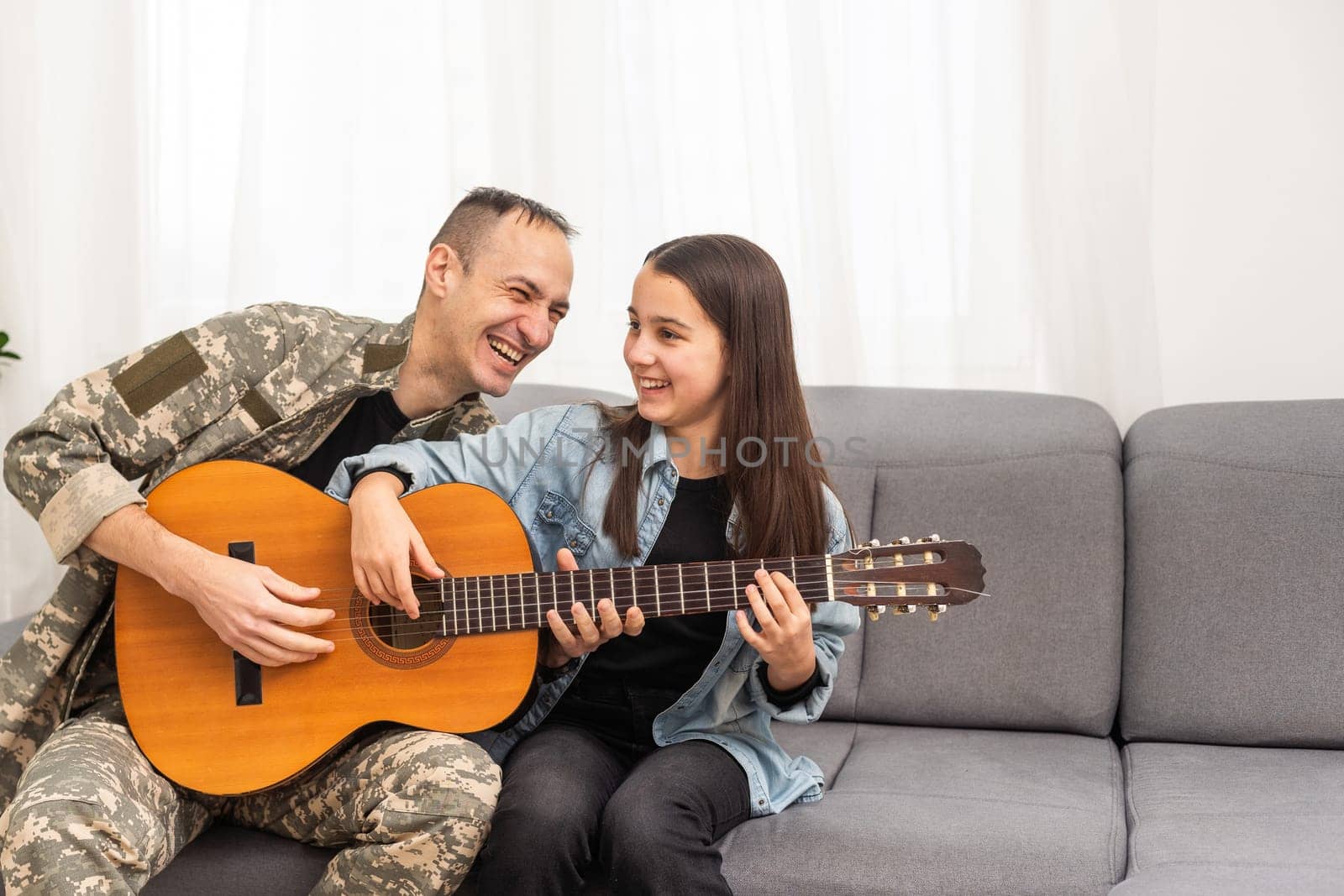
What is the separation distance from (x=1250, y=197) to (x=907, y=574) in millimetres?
1335

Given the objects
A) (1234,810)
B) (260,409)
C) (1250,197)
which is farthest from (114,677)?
(1250,197)

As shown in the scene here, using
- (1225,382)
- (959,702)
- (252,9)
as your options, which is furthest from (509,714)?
(252,9)

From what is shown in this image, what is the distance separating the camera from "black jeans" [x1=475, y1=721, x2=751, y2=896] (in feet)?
4.67

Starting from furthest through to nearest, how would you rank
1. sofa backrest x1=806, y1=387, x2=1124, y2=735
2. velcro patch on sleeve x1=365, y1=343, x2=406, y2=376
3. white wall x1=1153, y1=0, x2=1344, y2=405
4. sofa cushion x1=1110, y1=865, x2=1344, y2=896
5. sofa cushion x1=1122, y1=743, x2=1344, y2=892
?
1. white wall x1=1153, y1=0, x2=1344, y2=405
2. sofa backrest x1=806, y1=387, x2=1124, y2=735
3. velcro patch on sleeve x1=365, y1=343, x2=406, y2=376
4. sofa cushion x1=1122, y1=743, x2=1344, y2=892
5. sofa cushion x1=1110, y1=865, x2=1344, y2=896

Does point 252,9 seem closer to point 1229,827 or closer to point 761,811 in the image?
point 761,811

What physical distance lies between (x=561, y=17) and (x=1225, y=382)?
5.20ft

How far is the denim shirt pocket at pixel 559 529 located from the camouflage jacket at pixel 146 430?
281 mm

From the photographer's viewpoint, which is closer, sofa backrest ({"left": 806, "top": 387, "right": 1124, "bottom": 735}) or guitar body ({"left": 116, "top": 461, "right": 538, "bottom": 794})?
guitar body ({"left": 116, "top": 461, "right": 538, "bottom": 794})

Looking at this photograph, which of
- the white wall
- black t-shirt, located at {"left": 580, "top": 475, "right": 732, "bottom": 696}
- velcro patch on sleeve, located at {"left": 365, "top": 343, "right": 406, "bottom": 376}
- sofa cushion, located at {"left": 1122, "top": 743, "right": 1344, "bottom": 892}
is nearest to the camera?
sofa cushion, located at {"left": 1122, "top": 743, "right": 1344, "bottom": 892}

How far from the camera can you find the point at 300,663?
1.59 m

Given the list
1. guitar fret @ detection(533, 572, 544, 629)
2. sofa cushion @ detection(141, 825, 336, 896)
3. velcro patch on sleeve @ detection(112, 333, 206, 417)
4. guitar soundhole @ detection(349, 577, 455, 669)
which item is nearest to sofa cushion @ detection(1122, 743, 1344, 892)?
guitar fret @ detection(533, 572, 544, 629)

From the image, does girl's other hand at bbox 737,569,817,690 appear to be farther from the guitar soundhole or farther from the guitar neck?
the guitar soundhole

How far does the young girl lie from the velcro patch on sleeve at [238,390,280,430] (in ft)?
0.50

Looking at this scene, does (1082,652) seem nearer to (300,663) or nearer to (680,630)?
(680,630)
